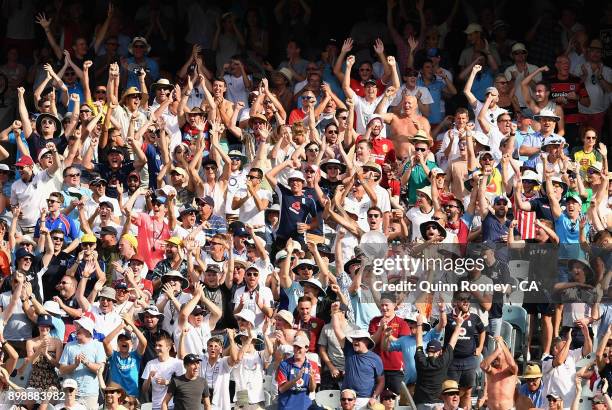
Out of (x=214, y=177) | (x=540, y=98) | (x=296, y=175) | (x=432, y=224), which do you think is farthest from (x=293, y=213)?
(x=540, y=98)

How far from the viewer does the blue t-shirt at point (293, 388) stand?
24.0 m

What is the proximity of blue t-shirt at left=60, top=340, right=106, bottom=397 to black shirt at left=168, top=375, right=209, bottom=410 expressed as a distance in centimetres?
100

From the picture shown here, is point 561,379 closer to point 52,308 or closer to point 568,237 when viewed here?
point 568,237

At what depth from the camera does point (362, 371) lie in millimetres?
24188

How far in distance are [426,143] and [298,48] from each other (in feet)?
11.1

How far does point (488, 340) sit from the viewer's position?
25.1m

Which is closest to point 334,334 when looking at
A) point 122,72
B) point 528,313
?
point 528,313

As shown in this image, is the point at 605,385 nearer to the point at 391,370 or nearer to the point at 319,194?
the point at 391,370

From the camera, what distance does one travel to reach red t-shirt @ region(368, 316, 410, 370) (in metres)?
24.5

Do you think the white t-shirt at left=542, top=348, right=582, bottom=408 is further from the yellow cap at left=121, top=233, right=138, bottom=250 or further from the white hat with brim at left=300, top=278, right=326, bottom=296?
the yellow cap at left=121, top=233, right=138, bottom=250

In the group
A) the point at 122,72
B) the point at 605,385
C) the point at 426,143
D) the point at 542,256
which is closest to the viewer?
the point at 605,385

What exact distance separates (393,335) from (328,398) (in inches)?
49.2

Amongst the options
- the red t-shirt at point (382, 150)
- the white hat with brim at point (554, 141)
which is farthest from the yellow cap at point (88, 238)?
the white hat with brim at point (554, 141)

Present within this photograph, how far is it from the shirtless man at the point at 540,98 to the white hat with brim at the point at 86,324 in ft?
25.9
